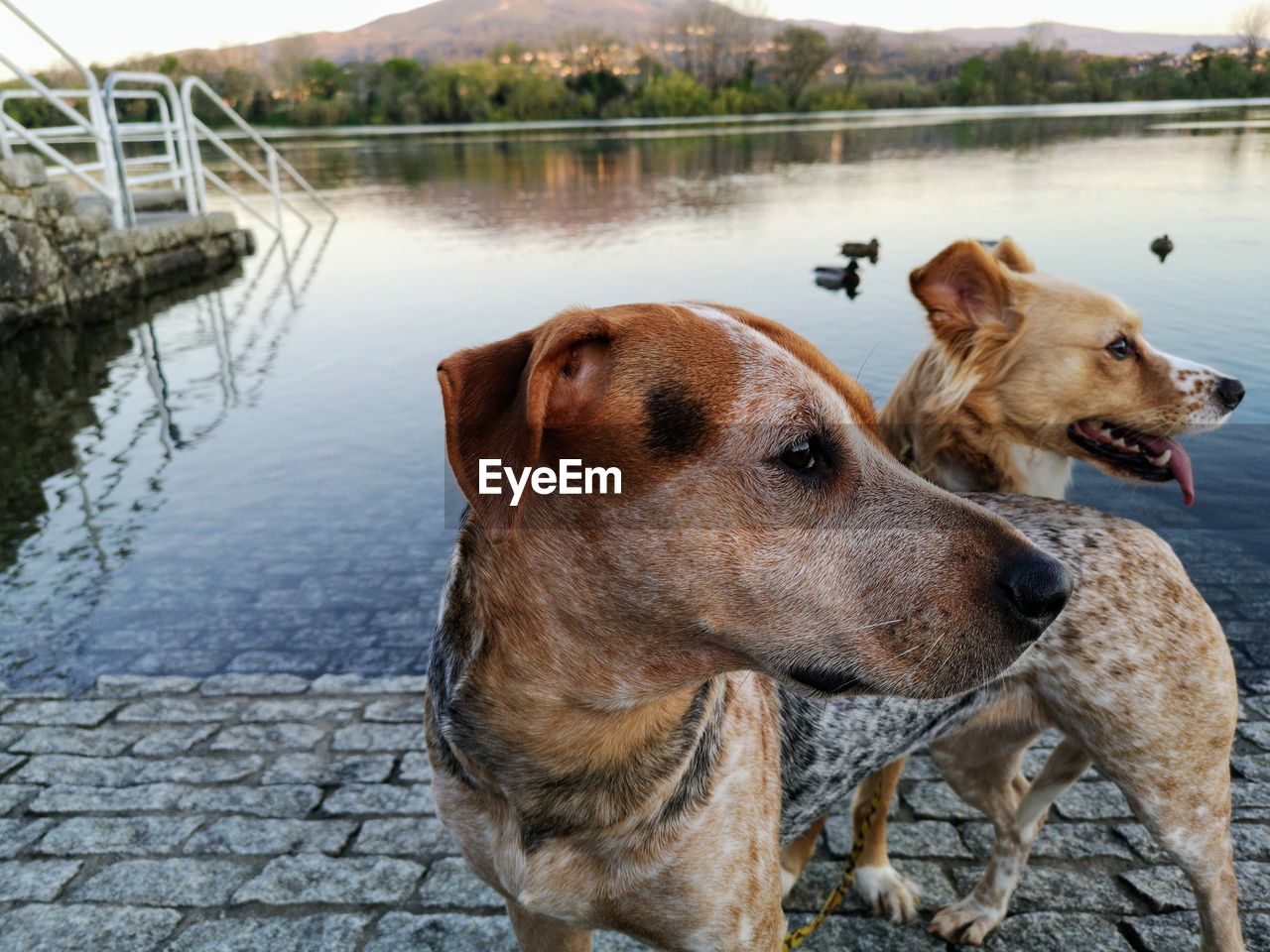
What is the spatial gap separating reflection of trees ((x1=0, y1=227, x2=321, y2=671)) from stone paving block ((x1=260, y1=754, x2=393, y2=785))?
8.24 feet

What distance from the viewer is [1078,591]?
2.93 metres

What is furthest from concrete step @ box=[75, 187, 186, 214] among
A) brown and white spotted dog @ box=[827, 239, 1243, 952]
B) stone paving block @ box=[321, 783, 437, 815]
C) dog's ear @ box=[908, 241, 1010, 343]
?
brown and white spotted dog @ box=[827, 239, 1243, 952]

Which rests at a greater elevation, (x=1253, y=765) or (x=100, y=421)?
(x=1253, y=765)

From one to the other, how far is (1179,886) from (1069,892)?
1.44 ft

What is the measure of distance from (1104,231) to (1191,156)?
17.3m

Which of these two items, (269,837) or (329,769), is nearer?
(269,837)

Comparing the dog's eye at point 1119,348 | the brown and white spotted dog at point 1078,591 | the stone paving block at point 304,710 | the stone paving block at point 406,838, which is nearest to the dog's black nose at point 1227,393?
the brown and white spotted dog at point 1078,591

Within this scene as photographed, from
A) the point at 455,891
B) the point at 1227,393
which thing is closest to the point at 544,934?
the point at 455,891

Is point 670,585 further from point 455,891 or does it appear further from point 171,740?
point 171,740

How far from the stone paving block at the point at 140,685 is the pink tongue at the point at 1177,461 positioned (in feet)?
17.6

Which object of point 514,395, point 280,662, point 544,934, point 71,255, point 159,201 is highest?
point 514,395

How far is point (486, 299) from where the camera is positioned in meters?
15.8

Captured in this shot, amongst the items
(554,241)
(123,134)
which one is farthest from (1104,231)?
(123,134)

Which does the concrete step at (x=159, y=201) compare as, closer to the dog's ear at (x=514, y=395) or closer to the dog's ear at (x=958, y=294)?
the dog's ear at (x=958, y=294)
